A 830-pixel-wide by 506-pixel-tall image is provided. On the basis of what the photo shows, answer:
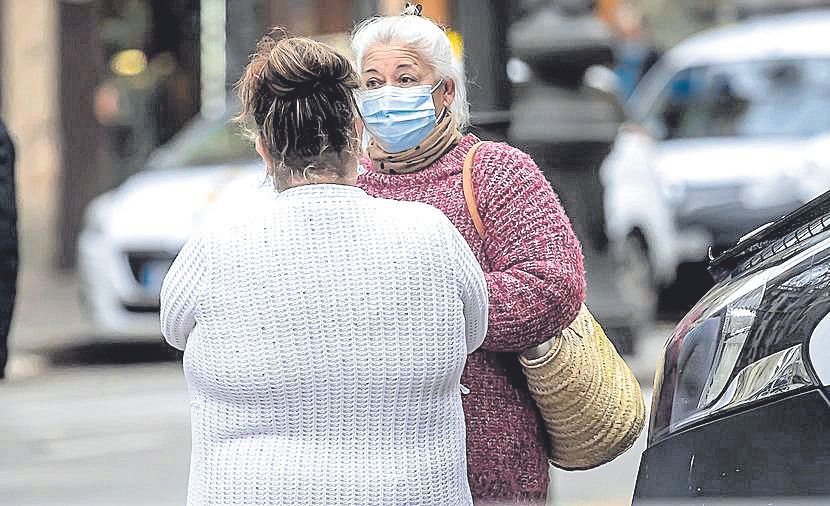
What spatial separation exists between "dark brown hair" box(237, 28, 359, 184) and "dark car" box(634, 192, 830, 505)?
33.6 inches

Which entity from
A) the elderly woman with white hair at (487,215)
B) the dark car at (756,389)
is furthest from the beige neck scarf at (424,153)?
the dark car at (756,389)

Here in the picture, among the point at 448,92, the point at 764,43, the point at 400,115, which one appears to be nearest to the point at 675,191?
the point at 764,43

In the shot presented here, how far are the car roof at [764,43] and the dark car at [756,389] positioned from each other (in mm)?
9154

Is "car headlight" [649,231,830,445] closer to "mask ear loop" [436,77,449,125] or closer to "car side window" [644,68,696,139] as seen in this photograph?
"mask ear loop" [436,77,449,125]

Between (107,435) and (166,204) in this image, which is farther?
(166,204)

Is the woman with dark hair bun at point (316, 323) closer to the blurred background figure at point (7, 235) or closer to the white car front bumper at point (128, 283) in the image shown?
the blurred background figure at point (7, 235)

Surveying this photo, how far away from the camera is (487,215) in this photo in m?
3.24

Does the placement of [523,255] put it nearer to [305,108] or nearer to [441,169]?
[441,169]

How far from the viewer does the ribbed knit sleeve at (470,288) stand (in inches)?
110

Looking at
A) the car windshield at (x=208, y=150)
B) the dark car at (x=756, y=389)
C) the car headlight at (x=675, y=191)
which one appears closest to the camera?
the dark car at (x=756, y=389)

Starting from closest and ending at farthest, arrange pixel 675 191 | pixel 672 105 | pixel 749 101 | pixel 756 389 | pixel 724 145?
pixel 756 389
pixel 675 191
pixel 724 145
pixel 749 101
pixel 672 105

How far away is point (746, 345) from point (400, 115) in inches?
31.0

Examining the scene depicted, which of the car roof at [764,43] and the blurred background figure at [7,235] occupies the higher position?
the blurred background figure at [7,235]

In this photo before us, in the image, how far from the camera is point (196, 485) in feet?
9.28
